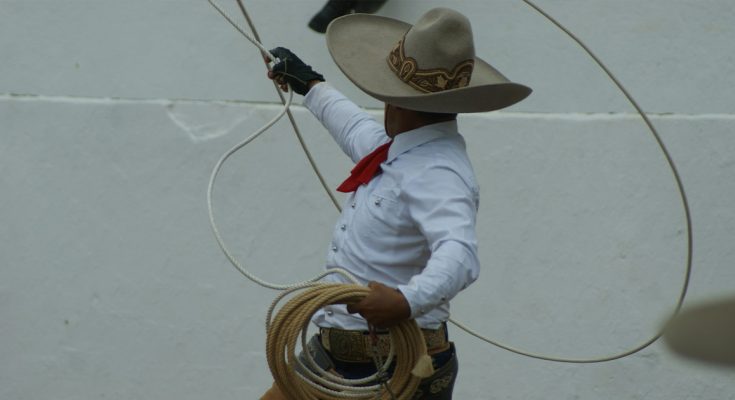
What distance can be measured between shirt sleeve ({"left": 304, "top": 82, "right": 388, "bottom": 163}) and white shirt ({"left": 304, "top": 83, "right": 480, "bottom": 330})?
0.28 metres

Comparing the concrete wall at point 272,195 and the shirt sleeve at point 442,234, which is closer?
the shirt sleeve at point 442,234

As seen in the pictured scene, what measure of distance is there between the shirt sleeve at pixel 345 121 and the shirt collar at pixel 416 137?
30cm

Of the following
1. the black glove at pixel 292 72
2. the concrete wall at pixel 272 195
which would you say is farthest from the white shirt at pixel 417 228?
the concrete wall at pixel 272 195

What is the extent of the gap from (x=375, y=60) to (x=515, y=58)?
1.48 meters

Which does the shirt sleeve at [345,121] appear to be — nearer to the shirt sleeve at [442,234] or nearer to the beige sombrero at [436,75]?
the beige sombrero at [436,75]

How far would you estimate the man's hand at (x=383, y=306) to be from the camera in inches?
93.9

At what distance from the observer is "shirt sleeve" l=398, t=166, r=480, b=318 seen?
7.84ft

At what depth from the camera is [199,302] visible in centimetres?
457

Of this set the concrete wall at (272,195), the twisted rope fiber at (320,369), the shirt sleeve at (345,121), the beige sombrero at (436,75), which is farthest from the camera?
the concrete wall at (272,195)

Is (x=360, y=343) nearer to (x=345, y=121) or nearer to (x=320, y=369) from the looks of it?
(x=320, y=369)

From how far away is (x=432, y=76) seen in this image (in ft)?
8.84

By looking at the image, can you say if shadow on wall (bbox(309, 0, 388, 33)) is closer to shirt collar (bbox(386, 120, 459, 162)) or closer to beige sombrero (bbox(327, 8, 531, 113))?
beige sombrero (bbox(327, 8, 531, 113))

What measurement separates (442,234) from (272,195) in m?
2.11

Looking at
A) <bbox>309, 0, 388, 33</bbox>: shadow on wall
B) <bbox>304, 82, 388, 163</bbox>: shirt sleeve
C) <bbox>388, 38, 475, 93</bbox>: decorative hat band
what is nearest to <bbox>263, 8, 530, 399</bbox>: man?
<bbox>388, 38, 475, 93</bbox>: decorative hat band
